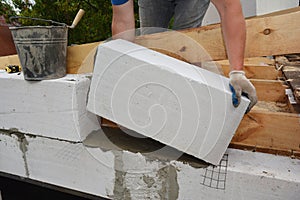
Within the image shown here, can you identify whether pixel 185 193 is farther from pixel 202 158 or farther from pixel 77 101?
pixel 77 101

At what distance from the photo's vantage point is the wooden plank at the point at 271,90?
1.66 metres

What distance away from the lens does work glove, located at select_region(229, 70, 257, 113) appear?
1.17m

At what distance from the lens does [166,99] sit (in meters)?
1.23

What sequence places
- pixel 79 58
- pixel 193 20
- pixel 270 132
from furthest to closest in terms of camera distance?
pixel 193 20 < pixel 79 58 < pixel 270 132

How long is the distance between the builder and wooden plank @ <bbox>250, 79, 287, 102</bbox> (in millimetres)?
499

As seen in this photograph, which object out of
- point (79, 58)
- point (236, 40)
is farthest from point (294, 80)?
point (79, 58)

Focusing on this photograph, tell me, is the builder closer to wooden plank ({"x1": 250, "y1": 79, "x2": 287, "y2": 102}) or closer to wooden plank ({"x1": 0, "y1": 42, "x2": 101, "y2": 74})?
wooden plank ({"x1": 0, "y1": 42, "x2": 101, "y2": 74})

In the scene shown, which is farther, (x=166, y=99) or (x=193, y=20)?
(x=193, y=20)

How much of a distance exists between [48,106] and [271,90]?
1.43 metres

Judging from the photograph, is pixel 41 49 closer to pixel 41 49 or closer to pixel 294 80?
pixel 41 49

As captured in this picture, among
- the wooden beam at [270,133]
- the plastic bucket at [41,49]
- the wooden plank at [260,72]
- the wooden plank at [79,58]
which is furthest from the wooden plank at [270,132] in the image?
the plastic bucket at [41,49]

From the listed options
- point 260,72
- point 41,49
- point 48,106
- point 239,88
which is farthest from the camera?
point 260,72

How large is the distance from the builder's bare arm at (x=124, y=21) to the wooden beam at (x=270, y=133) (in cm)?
84

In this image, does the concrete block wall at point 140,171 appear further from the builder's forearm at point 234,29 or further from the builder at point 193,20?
the builder's forearm at point 234,29
